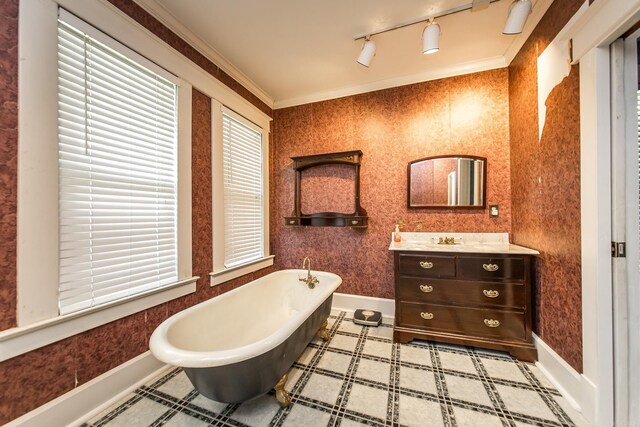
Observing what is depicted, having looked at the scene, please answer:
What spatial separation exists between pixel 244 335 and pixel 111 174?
149 centimetres

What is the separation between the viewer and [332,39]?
1.99 metres

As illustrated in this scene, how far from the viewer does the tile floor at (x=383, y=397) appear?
4.22 feet

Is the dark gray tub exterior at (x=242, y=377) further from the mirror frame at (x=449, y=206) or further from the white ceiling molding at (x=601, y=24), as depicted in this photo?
the white ceiling molding at (x=601, y=24)

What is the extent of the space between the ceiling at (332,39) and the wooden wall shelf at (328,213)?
31.6 inches

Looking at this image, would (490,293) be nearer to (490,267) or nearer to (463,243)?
(490,267)

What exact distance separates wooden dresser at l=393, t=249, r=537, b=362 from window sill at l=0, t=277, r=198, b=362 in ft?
6.27

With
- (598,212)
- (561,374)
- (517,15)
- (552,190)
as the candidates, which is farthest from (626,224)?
(517,15)

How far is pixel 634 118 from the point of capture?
1.17 metres

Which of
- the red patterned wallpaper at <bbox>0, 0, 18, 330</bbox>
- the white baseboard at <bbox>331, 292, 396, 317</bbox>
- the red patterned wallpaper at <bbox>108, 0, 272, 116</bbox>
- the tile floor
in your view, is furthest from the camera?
the white baseboard at <bbox>331, 292, 396, 317</bbox>

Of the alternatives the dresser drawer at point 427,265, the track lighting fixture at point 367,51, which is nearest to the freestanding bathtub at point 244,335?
the dresser drawer at point 427,265

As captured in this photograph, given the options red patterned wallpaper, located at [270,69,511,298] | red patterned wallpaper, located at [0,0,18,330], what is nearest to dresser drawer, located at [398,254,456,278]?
red patterned wallpaper, located at [270,69,511,298]

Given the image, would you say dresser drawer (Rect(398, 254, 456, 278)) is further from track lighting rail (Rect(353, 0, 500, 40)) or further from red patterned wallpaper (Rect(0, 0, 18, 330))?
red patterned wallpaper (Rect(0, 0, 18, 330))

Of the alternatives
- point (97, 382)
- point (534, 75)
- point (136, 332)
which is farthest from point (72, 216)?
point (534, 75)

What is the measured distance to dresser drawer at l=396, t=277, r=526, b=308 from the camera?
182 centimetres
